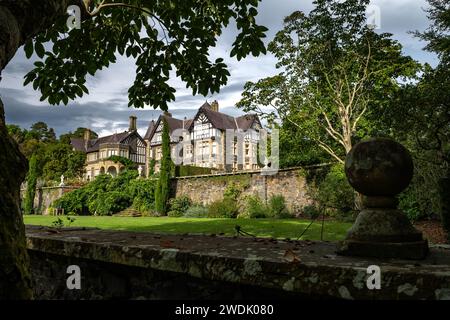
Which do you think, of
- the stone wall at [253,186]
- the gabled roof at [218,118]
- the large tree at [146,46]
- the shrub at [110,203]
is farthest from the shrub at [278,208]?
the gabled roof at [218,118]

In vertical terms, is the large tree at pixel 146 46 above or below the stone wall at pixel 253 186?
above

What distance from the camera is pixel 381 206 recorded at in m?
2.75

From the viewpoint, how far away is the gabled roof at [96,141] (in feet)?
237

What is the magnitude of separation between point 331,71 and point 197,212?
50.9 feet

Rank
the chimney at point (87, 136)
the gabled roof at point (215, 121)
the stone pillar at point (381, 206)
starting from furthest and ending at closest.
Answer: the chimney at point (87, 136) → the gabled roof at point (215, 121) → the stone pillar at point (381, 206)

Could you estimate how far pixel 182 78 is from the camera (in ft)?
21.9

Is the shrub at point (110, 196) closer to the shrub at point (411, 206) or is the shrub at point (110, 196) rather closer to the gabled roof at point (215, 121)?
the gabled roof at point (215, 121)

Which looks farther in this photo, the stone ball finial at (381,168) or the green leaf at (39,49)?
the green leaf at (39,49)

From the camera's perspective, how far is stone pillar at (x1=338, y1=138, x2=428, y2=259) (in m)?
2.52

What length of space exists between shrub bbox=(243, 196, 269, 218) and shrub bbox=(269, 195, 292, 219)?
526 mm

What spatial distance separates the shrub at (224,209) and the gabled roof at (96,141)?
46.6 metres

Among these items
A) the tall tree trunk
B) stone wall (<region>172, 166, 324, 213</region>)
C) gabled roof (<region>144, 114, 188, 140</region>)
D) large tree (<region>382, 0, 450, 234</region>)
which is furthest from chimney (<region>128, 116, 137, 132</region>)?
the tall tree trunk

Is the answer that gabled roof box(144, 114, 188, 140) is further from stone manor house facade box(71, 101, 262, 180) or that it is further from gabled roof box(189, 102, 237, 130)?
gabled roof box(189, 102, 237, 130)
